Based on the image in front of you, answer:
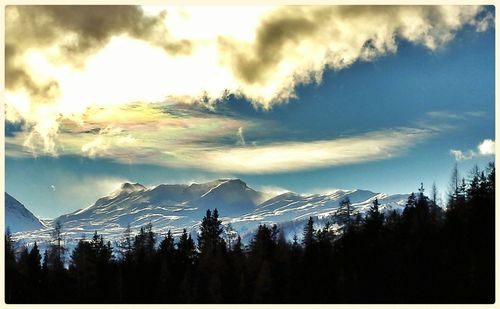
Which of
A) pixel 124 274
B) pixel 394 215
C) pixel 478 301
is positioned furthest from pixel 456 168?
pixel 124 274

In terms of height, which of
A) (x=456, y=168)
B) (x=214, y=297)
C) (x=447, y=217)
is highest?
(x=456, y=168)

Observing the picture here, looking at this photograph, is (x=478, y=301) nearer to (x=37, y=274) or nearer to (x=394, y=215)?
(x=394, y=215)

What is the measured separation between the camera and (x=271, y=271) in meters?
78.0

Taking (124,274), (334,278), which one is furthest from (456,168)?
(124,274)

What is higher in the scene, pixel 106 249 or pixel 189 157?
pixel 189 157

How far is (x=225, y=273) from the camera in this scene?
78688 millimetres

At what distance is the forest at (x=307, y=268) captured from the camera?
236ft

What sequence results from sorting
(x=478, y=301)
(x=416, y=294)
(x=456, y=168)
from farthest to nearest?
(x=456, y=168) → (x=416, y=294) → (x=478, y=301)

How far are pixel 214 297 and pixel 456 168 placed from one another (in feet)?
136

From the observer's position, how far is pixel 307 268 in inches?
3150

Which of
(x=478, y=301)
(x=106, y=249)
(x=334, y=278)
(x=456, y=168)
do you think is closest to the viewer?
(x=478, y=301)

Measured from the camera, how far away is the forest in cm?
7206

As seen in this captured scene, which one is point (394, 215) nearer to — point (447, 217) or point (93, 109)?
point (447, 217)

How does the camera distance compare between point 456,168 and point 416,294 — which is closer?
point 416,294
